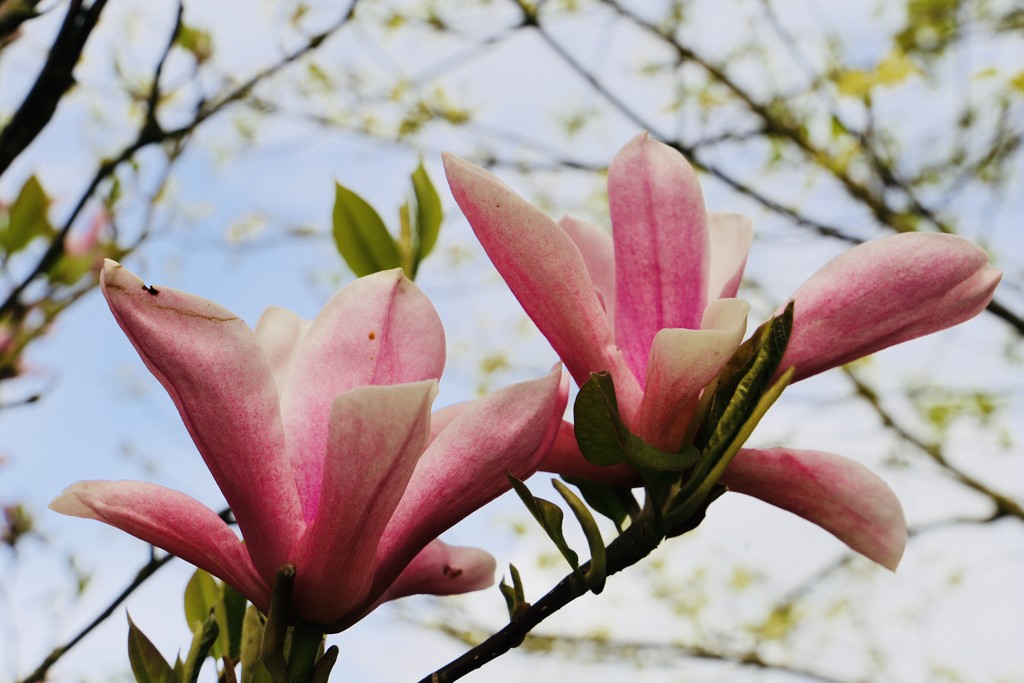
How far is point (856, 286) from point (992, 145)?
89.8 inches

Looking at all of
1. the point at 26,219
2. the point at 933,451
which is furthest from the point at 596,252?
the point at 933,451

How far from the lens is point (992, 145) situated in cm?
238

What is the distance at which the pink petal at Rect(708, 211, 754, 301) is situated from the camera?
49cm

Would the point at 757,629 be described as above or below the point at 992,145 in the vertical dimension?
below

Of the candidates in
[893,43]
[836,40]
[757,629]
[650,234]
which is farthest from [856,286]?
[757,629]

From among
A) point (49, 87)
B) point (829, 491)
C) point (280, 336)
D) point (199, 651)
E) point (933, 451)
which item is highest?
point (49, 87)

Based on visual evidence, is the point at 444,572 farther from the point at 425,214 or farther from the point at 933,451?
the point at 933,451

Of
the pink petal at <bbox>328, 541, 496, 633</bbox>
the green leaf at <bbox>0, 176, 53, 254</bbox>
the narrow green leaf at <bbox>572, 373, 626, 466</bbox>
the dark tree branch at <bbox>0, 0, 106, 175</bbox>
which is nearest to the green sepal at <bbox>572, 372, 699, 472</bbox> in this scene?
the narrow green leaf at <bbox>572, 373, 626, 466</bbox>

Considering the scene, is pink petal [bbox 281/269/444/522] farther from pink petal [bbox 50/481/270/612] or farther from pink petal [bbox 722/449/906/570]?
pink petal [bbox 722/449/906/570]

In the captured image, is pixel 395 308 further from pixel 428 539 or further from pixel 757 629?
pixel 757 629

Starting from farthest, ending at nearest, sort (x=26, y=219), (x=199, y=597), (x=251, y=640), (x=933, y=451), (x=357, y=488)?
(x=933, y=451) < (x=26, y=219) < (x=199, y=597) < (x=251, y=640) < (x=357, y=488)

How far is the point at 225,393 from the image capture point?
364mm

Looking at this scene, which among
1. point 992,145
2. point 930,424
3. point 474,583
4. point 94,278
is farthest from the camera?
point 930,424

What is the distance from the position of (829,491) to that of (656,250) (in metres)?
0.14
